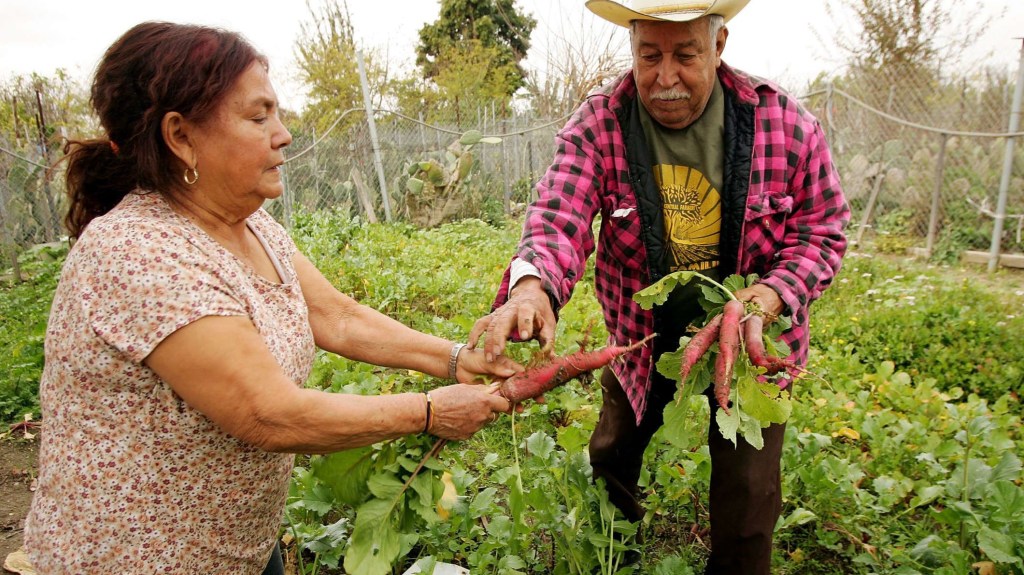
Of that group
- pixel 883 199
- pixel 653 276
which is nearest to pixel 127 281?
pixel 653 276

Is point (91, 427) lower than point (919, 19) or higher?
lower

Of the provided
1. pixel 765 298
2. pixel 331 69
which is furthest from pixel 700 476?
pixel 331 69

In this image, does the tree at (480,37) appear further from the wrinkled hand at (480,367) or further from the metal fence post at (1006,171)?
the wrinkled hand at (480,367)

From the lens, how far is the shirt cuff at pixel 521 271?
209 cm

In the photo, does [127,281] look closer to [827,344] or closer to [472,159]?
[827,344]

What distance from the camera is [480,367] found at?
225 cm

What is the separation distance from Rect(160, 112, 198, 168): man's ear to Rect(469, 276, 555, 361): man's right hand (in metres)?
0.90

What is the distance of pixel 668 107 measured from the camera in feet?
7.12

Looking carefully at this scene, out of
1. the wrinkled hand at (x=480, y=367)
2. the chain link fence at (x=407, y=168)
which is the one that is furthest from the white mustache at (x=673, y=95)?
the chain link fence at (x=407, y=168)

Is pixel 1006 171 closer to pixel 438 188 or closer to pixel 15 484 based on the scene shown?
pixel 438 188

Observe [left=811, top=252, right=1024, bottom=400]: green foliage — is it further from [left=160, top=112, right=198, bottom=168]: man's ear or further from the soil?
the soil

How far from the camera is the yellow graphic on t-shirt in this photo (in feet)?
7.38

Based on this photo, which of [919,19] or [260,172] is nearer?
[260,172]

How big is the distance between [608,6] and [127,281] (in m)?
1.61
